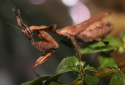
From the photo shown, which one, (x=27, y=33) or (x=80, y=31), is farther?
(x=80, y=31)

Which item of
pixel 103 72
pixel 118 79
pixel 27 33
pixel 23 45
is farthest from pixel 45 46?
pixel 23 45

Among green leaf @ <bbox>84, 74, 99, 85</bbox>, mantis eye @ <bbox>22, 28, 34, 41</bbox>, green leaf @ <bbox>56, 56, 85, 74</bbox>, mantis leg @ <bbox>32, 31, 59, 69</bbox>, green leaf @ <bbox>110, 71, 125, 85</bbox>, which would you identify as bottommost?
green leaf @ <bbox>110, 71, 125, 85</bbox>

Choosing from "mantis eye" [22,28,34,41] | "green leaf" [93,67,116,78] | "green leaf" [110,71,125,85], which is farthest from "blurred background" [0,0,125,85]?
"green leaf" [110,71,125,85]

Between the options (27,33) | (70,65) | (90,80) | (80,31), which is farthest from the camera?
(80,31)

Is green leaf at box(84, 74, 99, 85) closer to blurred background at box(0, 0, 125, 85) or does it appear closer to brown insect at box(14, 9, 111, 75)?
blurred background at box(0, 0, 125, 85)

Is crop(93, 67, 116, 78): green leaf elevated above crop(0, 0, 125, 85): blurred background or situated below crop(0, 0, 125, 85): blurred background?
below

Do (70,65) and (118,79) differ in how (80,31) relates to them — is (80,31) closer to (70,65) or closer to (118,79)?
(70,65)

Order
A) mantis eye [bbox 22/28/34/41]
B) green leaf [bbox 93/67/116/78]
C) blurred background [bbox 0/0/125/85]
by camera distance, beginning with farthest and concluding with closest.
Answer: blurred background [bbox 0/0/125/85] < mantis eye [bbox 22/28/34/41] < green leaf [bbox 93/67/116/78]

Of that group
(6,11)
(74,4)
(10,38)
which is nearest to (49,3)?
(74,4)

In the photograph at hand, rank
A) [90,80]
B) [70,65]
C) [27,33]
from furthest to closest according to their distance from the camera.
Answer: [27,33]
[70,65]
[90,80]

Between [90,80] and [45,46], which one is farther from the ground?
[45,46]

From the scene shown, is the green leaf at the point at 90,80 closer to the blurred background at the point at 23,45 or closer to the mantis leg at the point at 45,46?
the blurred background at the point at 23,45
